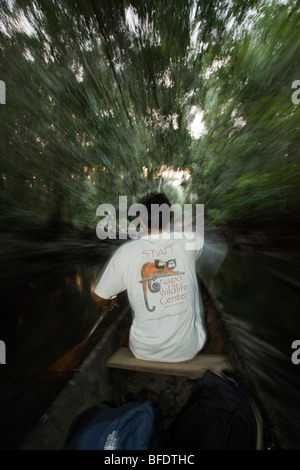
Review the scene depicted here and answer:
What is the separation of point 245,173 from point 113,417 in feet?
26.5

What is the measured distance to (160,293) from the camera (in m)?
1.40

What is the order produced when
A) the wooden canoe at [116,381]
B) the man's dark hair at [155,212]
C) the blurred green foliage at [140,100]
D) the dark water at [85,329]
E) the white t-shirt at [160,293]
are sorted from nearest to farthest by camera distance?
the wooden canoe at [116,381] → the white t-shirt at [160,293] → the man's dark hair at [155,212] → the dark water at [85,329] → the blurred green foliage at [140,100]

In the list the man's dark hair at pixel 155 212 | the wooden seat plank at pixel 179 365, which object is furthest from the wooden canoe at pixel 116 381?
the man's dark hair at pixel 155 212

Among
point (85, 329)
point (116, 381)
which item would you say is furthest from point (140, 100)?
point (116, 381)

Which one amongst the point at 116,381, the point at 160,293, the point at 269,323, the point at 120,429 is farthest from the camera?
the point at 269,323

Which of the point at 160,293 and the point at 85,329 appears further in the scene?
the point at 85,329

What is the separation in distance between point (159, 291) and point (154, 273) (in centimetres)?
12

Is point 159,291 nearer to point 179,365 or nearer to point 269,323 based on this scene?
point 179,365

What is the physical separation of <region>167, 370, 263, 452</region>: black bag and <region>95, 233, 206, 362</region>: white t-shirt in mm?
293

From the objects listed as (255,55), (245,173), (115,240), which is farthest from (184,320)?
(115,240)

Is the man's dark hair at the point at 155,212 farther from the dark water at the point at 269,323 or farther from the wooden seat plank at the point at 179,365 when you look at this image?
the dark water at the point at 269,323

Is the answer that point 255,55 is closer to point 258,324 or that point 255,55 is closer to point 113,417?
point 258,324

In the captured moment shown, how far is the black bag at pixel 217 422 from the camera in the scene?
965 mm

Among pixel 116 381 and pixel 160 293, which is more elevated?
pixel 160 293
